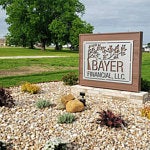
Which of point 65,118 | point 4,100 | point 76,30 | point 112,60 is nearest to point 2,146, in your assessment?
point 65,118

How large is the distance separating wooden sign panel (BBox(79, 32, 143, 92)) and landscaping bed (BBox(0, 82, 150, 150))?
1325mm

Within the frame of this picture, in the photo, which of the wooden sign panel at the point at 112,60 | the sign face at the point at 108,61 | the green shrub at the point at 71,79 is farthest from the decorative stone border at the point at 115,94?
the green shrub at the point at 71,79

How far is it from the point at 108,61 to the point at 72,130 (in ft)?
12.3

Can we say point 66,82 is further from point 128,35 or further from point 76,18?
point 76,18

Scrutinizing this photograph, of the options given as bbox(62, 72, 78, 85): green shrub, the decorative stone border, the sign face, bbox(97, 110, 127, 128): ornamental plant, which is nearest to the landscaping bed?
bbox(97, 110, 127, 128): ornamental plant

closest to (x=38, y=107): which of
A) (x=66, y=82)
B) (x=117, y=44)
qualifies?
(x=117, y=44)

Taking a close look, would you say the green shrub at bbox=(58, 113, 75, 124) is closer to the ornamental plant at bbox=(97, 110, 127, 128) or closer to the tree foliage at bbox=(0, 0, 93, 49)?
the ornamental plant at bbox=(97, 110, 127, 128)

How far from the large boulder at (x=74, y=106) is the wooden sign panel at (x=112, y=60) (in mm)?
2241

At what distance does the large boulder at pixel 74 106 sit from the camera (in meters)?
7.52

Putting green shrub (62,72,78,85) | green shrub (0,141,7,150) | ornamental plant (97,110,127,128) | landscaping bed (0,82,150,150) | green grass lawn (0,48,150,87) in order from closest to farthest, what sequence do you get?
1. green shrub (0,141,7,150)
2. landscaping bed (0,82,150,150)
3. ornamental plant (97,110,127,128)
4. green shrub (62,72,78,85)
5. green grass lawn (0,48,150,87)

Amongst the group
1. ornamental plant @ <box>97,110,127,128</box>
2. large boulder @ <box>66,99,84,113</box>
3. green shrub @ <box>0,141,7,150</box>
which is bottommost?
green shrub @ <box>0,141,7,150</box>

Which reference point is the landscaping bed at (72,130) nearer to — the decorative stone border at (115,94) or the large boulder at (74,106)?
the large boulder at (74,106)

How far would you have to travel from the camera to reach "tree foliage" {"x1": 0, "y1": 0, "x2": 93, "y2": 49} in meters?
54.8

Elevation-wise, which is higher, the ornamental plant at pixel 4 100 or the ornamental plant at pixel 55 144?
the ornamental plant at pixel 4 100
